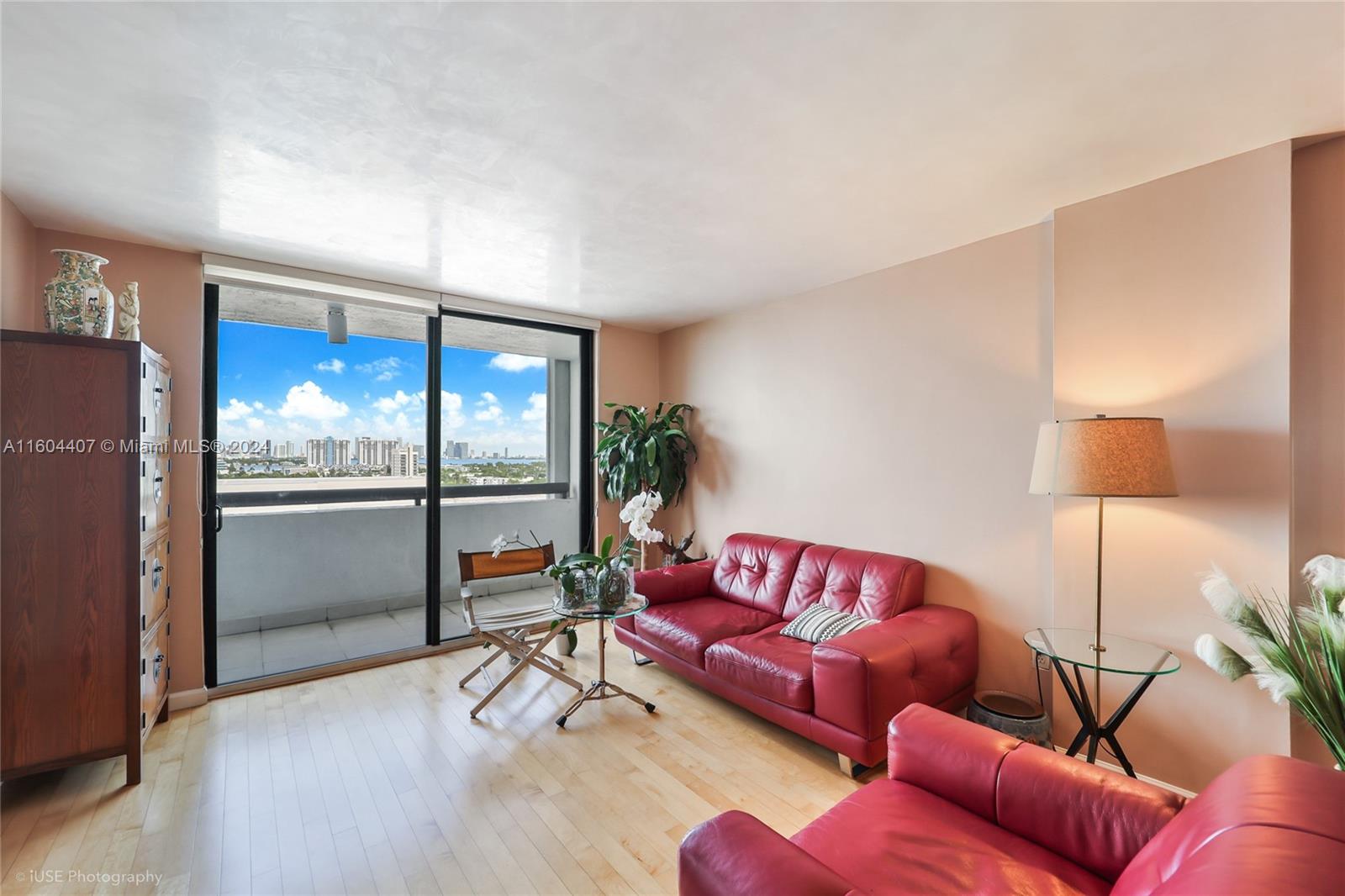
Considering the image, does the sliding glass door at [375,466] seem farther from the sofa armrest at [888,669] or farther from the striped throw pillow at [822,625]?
the sofa armrest at [888,669]

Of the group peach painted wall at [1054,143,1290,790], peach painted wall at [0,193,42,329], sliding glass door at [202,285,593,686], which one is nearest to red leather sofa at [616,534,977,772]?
peach painted wall at [1054,143,1290,790]

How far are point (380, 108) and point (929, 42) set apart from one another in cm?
170

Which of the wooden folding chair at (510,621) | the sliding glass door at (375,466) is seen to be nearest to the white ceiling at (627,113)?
the sliding glass door at (375,466)

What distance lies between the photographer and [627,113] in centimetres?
188

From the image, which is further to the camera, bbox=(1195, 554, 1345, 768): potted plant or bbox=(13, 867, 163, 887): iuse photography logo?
bbox=(13, 867, 163, 887): iuse photography logo

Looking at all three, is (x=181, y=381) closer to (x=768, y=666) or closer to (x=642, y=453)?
(x=642, y=453)

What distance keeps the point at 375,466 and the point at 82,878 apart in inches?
129

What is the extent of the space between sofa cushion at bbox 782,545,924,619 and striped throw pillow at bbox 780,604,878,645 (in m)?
0.09

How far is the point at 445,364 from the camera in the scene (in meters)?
4.79

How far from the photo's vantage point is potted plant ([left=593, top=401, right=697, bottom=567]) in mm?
4594

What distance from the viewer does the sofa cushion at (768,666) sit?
2.65m

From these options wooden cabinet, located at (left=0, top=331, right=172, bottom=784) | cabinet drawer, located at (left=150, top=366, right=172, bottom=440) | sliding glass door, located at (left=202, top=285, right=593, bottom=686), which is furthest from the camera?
sliding glass door, located at (left=202, top=285, right=593, bottom=686)

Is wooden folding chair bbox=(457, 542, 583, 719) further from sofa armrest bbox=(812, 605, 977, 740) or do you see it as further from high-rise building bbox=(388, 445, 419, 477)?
high-rise building bbox=(388, 445, 419, 477)

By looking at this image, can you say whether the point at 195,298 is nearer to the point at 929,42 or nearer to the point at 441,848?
the point at 441,848
